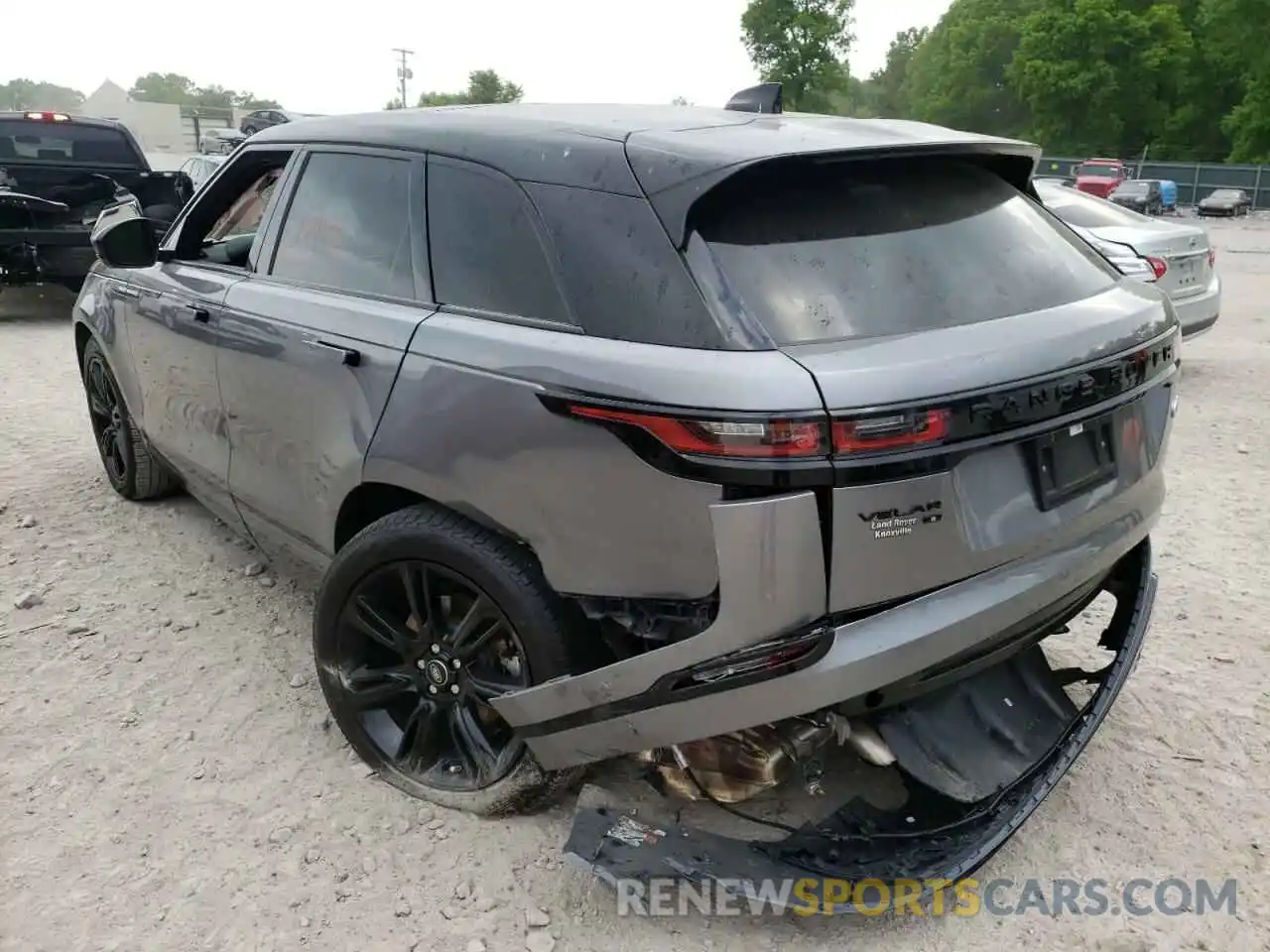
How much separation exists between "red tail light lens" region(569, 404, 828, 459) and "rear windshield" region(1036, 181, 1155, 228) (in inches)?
259

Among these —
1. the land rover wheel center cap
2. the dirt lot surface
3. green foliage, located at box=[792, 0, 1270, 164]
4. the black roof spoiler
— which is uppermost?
green foliage, located at box=[792, 0, 1270, 164]

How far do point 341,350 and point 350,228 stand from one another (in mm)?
447

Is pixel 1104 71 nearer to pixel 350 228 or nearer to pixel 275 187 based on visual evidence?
pixel 275 187

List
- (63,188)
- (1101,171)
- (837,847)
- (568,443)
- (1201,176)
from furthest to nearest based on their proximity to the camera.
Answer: (1201,176)
(1101,171)
(63,188)
(837,847)
(568,443)

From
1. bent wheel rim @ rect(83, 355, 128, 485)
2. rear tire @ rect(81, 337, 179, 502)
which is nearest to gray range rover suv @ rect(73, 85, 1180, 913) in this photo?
rear tire @ rect(81, 337, 179, 502)

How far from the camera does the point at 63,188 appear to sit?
10203 mm

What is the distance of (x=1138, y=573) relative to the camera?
9.62 feet

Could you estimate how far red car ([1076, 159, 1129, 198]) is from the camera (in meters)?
35.1

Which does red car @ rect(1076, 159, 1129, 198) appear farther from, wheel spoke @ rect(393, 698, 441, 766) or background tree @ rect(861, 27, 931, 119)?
background tree @ rect(861, 27, 931, 119)

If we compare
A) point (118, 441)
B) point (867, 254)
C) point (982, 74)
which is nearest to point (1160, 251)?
point (867, 254)

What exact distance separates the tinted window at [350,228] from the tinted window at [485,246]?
5.5 inches

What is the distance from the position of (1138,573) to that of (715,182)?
1739mm

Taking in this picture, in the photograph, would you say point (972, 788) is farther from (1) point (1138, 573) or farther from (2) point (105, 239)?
(2) point (105, 239)

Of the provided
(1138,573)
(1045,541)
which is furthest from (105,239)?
(1138,573)
